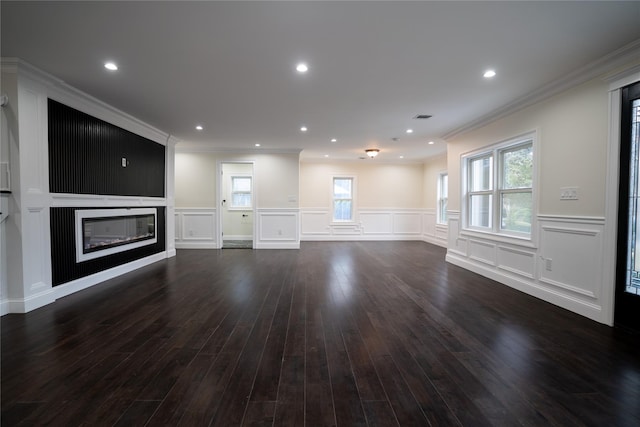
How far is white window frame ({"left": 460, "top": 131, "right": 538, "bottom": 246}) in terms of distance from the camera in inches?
147

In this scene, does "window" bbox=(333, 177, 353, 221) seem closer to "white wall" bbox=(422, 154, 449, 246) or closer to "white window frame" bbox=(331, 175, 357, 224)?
"white window frame" bbox=(331, 175, 357, 224)

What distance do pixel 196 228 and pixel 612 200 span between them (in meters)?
7.56

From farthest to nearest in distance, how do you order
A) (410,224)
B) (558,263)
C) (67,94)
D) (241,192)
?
1. (410,224)
2. (241,192)
3. (67,94)
4. (558,263)

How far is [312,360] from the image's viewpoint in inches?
82.5

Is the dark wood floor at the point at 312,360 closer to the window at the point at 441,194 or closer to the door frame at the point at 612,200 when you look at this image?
the door frame at the point at 612,200

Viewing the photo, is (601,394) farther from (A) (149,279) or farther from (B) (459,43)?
(A) (149,279)

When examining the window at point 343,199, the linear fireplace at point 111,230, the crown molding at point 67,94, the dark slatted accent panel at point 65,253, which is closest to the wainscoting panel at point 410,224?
the window at point 343,199

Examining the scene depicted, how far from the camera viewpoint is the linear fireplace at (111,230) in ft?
12.4

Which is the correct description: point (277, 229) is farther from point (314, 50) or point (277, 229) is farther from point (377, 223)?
point (314, 50)

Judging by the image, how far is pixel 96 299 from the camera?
3.42 m

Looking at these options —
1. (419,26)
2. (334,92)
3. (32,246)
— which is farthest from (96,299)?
(419,26)

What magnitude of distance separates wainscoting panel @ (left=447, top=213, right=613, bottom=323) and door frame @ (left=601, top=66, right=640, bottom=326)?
0.04 metres

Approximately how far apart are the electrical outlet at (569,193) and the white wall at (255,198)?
535 centimetres

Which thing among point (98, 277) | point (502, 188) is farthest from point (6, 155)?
point (502, 188)
